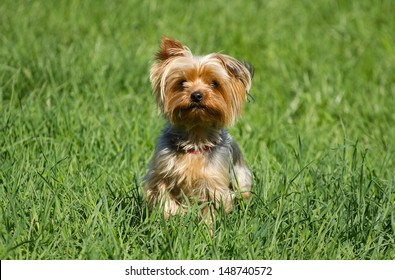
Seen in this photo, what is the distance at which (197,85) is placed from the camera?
5.14 meters

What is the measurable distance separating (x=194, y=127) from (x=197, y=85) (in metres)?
0.32

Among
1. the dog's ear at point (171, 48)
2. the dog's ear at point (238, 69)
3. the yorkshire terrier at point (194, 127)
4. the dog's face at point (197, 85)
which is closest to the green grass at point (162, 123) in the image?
the yorkshire terrier at point (194, 127)

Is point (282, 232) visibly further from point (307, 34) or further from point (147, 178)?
point (307, 34)

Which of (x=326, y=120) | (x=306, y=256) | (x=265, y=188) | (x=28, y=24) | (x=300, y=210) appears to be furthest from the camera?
(x=28, y=24)

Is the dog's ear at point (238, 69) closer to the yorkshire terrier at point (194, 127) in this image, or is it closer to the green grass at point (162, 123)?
the yorkshire terrier at point (194, 127)

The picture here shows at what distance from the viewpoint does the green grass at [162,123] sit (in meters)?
4.85

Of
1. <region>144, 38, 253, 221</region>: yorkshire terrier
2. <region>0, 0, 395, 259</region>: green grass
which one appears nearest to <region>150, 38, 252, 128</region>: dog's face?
<region>144, 38, 253, 221</region>: yorkshire terrier

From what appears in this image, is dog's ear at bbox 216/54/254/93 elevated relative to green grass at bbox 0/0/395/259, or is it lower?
elevated

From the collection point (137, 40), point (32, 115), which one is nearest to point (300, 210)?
point (32, 115)

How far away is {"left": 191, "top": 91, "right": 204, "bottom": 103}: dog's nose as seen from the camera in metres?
5.07

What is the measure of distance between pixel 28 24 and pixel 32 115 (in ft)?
9.22

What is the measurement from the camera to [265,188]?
5.51 metres

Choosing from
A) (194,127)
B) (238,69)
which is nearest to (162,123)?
(194,127)

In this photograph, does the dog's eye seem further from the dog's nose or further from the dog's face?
the dog's nose
